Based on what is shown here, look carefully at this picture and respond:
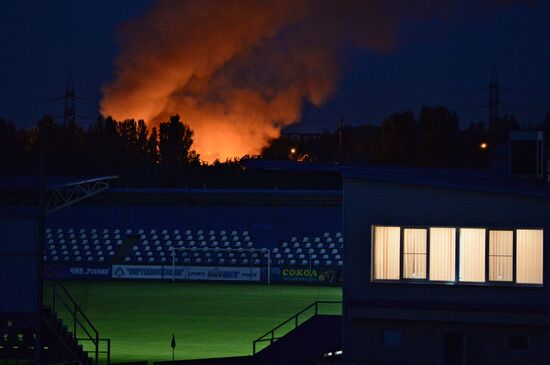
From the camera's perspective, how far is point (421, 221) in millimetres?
31828

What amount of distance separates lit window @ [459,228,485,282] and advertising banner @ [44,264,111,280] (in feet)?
178

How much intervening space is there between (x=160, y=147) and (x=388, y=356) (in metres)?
127

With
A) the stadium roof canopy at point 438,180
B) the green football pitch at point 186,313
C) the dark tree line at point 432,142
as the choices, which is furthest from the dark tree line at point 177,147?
the stadium roof canopy at point 438,180

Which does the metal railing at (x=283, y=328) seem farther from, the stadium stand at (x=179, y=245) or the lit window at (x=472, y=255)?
the stadium stand at (x=179, y=245)

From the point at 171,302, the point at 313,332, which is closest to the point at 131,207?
the point at 171,302

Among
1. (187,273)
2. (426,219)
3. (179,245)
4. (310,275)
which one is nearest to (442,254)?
(426,219)

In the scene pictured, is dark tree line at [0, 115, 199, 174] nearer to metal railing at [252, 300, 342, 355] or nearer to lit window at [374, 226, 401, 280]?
metal railing at [252, 300, 342, 355]

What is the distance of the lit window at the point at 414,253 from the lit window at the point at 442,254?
0.21 metres

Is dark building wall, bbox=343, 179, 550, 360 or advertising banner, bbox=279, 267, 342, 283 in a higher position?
dark building wall, bbox=343, 179, 550, 360

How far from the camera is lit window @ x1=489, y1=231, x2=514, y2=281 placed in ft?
103

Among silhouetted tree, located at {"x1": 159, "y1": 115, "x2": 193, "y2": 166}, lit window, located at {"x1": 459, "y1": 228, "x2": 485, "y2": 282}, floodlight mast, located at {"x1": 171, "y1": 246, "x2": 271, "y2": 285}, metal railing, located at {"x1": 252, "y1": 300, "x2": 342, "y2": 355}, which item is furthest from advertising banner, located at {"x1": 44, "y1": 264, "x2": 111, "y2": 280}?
silhouetted tree, located at {"x1": 159, "y1": 115, "x2": 193, "y2": 166}

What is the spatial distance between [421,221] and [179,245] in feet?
192

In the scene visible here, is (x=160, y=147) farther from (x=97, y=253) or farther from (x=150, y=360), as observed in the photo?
(x=150, y=360)

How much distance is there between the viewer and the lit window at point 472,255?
103 ft
